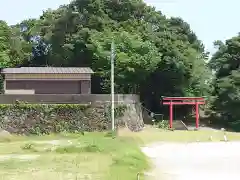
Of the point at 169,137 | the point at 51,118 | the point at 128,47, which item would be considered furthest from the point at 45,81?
the point at 169,137

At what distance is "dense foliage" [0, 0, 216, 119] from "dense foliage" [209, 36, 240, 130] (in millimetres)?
1787

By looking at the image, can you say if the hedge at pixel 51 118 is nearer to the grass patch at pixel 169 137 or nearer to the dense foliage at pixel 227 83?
the grass patch at pixel 169 137


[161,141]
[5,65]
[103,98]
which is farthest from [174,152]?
[5,65]

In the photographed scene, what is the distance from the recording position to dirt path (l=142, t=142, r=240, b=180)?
16.1m

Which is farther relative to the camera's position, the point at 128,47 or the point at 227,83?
the point at 227,83

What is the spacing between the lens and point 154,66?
40188mm

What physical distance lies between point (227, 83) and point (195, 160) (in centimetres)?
2403

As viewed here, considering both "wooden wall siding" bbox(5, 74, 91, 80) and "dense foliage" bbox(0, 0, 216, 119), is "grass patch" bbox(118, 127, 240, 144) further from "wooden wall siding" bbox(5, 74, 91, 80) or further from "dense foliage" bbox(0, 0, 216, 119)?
"dense foliage" bbox(0, 0, 216, 119)

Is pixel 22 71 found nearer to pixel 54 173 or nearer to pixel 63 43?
pixel 63 43

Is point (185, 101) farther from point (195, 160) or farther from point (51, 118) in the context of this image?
point (195, 160)

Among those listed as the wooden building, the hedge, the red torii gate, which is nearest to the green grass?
the hedge

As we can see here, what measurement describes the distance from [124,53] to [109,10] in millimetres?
7031

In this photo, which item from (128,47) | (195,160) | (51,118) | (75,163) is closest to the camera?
(75,163)

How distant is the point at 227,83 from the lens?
43406 mm
